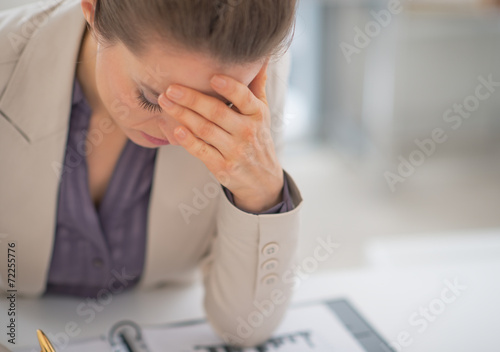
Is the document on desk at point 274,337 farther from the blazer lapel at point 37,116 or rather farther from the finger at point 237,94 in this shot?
the finger at point 237,94

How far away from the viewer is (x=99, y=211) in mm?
1018

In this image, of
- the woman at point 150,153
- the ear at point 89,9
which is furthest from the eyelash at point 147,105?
the ear at point 89,9

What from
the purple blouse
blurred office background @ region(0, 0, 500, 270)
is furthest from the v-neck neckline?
blurred office background @ region(0, 0, 500, 270)

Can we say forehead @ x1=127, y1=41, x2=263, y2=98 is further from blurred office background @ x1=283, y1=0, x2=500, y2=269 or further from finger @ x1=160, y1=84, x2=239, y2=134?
blurred office background @ x1=283, y1=0, x2=500, y2=269

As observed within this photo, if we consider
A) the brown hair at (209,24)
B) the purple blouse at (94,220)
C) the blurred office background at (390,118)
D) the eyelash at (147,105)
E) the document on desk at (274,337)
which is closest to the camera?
the brown hair at (209,24)

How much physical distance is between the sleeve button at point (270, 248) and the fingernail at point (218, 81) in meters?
0.29

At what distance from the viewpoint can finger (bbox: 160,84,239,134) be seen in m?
0.71

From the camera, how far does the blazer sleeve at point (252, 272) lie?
0.88 m

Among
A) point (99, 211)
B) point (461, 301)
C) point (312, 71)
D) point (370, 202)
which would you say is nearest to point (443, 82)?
point (312, 71)

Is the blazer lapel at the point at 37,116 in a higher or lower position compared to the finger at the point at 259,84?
lower

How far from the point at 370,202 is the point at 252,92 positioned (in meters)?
2.37

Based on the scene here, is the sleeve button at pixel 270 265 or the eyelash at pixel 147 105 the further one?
the sleeve button at pixel 270 265

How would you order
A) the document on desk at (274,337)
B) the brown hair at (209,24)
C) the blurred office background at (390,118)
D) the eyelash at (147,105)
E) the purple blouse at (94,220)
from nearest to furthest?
the brown hair at (209,24) → the eyelash at (147,105) → the document on desk at (274,337) → the purple blouse at (94,220) → the blurred office background at (390,118)

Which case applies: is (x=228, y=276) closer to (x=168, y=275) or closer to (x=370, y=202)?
(x=168, y=275)
